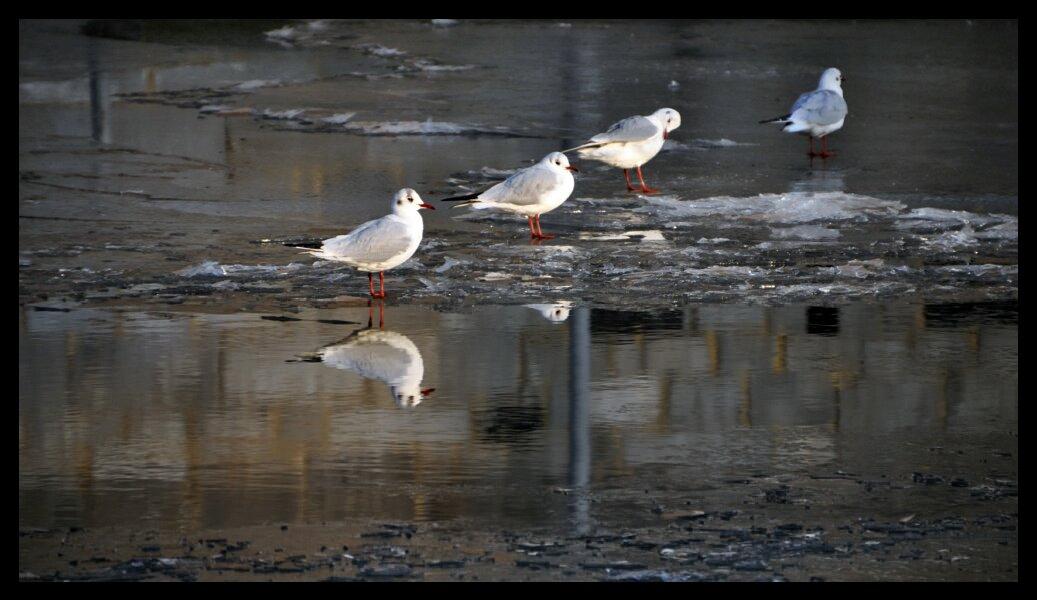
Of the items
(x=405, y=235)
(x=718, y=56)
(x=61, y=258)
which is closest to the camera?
(x=405, y=235)

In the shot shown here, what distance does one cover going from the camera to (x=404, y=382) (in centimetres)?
814

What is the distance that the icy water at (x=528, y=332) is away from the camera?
6.42 m

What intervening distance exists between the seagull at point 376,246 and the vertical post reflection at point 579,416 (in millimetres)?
1162

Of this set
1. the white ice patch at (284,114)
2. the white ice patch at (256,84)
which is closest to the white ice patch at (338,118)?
the white ice patch at (284,114)

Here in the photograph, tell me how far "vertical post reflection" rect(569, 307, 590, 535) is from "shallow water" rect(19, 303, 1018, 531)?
0.02 metres

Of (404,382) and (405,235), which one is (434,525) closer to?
(404,382)

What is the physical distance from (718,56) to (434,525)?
18756 millimetres

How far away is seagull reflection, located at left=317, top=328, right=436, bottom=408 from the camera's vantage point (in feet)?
26.2

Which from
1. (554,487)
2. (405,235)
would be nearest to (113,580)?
(554,487)

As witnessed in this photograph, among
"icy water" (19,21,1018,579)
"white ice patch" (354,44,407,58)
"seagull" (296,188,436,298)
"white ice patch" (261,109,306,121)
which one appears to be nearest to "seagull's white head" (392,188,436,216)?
"seagull" (296,188,436,298)

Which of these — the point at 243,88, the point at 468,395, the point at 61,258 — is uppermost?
the point at 243,88

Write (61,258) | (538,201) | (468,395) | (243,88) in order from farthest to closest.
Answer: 1. (243,88)
2. (538,201)
3. (61,258)
4. (468,395)

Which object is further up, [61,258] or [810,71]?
[810,71]
